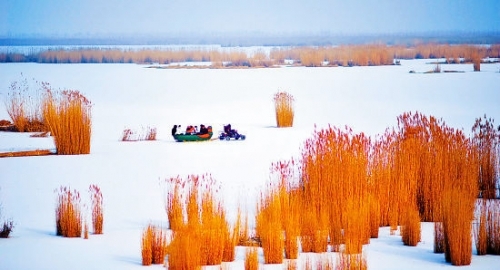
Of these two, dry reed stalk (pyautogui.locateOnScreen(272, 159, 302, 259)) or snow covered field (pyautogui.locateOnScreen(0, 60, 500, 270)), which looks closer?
dry reed stalk (pyautogui.locateOnScreen(272, 159, 302, 259))

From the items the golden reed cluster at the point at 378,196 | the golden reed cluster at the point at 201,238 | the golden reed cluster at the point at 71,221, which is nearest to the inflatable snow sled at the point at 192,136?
the golden reed cluster at the point at 378,196

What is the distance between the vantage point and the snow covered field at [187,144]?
5590mm

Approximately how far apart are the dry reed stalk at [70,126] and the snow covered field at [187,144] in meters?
0.22

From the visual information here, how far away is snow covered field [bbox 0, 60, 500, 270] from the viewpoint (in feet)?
Result: 18.3

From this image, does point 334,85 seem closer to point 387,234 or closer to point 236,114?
point 236,114

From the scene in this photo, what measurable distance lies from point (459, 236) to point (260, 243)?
49.2 inches

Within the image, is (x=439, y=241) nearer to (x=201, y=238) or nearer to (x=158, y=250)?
(x=201, y=238)

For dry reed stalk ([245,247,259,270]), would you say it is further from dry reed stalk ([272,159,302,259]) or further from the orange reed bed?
the orange reed bed

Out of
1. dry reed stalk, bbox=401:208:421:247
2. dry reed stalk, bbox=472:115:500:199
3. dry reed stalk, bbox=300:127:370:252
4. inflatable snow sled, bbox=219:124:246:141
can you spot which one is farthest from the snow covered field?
dry reed stalk, bbox=472:115:500:199

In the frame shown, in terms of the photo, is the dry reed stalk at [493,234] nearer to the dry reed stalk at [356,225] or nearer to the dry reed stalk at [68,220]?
the dry reed stalk at [356,225]

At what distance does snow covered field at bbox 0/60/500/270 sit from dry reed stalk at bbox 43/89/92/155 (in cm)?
22

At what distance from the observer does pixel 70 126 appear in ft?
31.7

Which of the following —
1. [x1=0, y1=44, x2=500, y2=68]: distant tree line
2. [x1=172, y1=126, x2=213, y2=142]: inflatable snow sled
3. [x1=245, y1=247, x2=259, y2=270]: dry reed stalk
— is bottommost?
[x1=245, y1=247, x2=259, y2=270]: dry reed stalk

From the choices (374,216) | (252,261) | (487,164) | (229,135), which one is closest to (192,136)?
(229,135)
